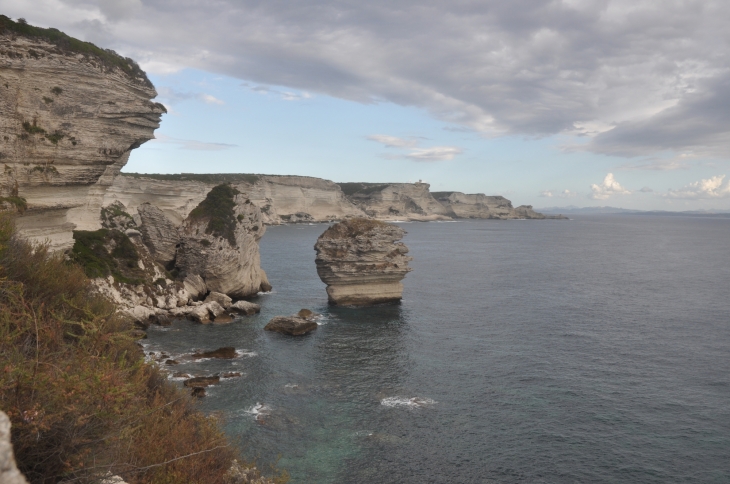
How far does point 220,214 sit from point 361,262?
52.6 ft

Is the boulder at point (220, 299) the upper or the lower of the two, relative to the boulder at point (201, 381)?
upper

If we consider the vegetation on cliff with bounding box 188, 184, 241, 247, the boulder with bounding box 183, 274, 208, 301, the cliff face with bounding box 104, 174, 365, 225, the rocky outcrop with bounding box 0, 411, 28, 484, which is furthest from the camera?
the cliff face with bounding box 104, 174, 365, 225

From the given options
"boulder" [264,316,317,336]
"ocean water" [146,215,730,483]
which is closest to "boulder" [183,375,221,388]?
"ocean water" [146,215,730,483]

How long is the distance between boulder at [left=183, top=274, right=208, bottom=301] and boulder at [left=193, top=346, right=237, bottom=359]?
15.0 meters

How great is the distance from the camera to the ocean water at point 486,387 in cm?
1989

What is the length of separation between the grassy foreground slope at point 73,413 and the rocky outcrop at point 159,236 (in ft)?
124

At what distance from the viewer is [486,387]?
2741cm

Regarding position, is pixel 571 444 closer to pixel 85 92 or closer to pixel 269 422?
pixel 269 422

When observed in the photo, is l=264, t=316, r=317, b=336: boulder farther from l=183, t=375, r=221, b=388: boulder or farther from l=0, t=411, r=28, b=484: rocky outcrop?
l=0, t=411, r=28, b=484: rocky outcrop

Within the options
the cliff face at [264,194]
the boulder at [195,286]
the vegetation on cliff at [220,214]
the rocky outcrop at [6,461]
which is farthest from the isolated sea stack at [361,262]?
the cliff face at [264,194]

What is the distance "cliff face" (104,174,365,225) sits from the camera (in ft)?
348

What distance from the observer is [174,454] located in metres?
11.1

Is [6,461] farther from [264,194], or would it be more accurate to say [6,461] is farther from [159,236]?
[264,194]

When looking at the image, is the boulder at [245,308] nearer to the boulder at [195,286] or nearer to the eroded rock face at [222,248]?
Result: the boulder at [195,286]
